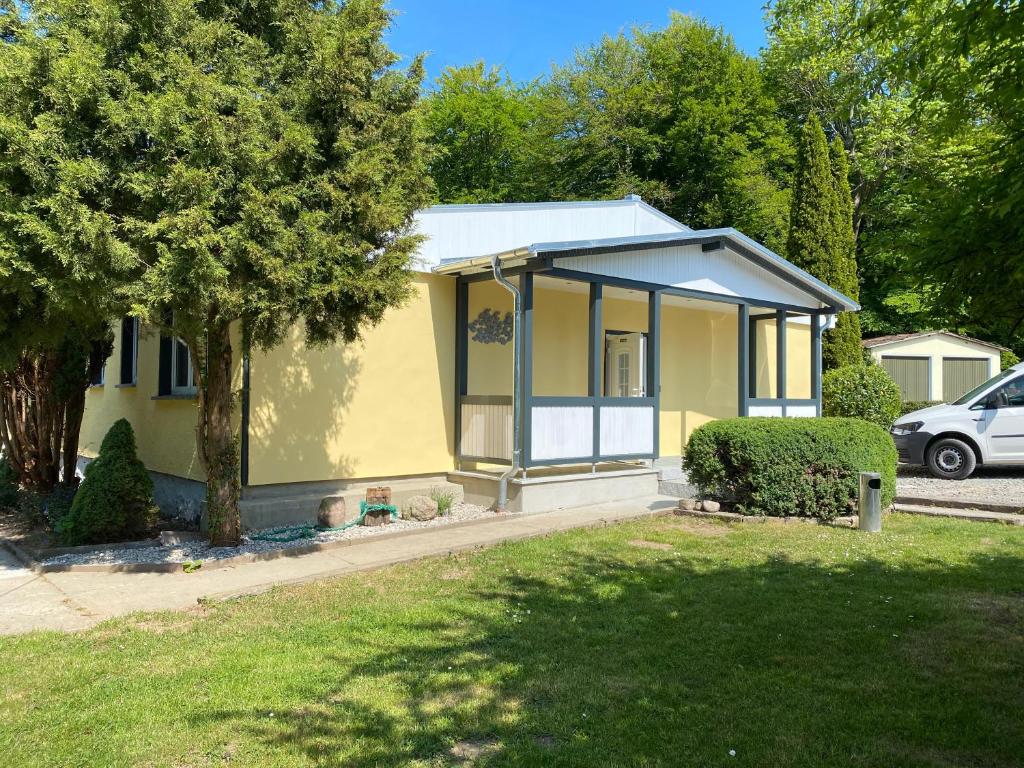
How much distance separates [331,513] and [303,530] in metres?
0.38

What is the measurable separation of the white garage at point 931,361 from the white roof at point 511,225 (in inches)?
447

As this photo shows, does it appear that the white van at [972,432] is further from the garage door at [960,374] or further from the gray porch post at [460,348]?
the garage door at [960,374]

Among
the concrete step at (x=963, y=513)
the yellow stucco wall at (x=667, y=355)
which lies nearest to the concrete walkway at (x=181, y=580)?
the yellow stucco wall at (x=667, y=355)

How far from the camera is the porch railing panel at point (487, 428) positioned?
1021cm

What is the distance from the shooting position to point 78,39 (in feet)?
18.1

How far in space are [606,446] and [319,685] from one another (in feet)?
23.2

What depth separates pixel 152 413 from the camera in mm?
10820

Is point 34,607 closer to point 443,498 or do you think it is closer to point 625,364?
point 443,498

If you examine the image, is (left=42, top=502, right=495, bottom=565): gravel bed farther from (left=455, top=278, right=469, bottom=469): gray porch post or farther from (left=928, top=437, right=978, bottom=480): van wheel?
(left=928, top=437, right=978, bottom=480): van wheel

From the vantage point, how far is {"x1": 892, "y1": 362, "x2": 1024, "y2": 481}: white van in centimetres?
1231

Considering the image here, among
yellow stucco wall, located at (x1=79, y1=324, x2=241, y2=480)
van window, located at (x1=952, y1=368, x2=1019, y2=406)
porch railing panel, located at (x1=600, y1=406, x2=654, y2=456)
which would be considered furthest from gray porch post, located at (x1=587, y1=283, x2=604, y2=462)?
van window, located at (x1=952, y1=368, x2=1019, y2=406)

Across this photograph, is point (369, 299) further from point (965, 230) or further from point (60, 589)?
point (965, 230)

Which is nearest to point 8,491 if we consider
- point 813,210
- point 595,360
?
point 595,360

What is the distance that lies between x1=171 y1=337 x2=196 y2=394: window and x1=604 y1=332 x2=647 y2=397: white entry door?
22.8 ft
